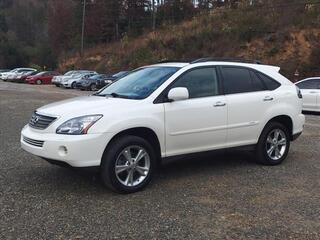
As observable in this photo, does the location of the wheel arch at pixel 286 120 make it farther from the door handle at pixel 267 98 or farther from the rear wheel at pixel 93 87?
the rear wheel at pixel 93 87

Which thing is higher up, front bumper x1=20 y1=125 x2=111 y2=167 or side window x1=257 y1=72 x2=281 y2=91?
side window x1=257 y1=72 x2=281 y2=91

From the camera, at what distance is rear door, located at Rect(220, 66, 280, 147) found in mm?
7301

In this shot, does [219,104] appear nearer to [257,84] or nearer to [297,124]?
[257,84]

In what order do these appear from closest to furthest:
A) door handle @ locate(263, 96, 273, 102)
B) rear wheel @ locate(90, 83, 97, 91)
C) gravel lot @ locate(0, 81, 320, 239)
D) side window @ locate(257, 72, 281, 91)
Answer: gravel lot @ locate(0, 81, 320, 239)
door handle @ locate(263, 96, 273, 102)
side window @ locate(257, 72, 281, 91)
rear wheel @ locate(90, 83, 97, 91)

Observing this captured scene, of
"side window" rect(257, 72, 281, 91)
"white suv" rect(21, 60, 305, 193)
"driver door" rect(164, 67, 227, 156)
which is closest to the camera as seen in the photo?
"white suv" rect(21, 60, 305, 193)

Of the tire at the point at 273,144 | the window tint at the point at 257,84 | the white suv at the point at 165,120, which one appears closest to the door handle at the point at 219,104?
the white suv at the point at 165,120

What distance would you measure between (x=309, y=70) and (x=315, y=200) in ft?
92.3

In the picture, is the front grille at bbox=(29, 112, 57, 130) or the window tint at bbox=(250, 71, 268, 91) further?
the window tint at bbox=(250, 71, 268, 91)

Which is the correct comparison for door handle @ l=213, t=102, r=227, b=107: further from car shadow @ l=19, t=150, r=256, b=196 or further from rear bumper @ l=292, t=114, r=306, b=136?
rear bumper @ l=292, t=114, r=306, b=136

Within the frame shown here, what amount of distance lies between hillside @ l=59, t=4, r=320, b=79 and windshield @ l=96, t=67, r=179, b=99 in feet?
88.4

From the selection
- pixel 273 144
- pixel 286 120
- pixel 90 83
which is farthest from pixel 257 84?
pixel 90 83

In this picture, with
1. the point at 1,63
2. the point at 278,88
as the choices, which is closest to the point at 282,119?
the point at 278,88

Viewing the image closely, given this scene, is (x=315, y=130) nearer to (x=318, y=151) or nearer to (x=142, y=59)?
(x=318, y=151)

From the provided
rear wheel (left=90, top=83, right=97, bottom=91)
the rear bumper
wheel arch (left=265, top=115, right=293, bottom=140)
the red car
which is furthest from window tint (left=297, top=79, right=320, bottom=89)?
the red car
